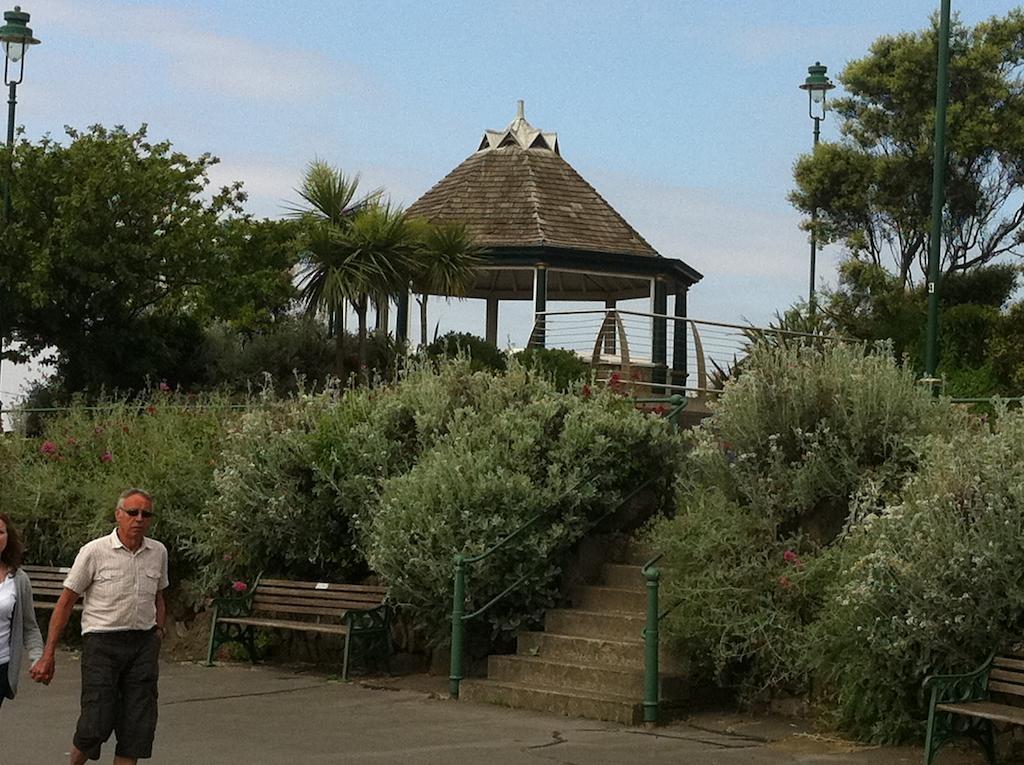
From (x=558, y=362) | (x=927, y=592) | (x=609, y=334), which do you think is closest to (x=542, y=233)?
(x=609, y=334)

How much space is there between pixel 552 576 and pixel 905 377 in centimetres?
306

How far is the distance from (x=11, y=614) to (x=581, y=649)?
16.3ft

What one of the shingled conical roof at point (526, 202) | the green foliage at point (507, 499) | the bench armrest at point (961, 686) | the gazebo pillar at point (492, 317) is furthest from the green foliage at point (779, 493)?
the gazebo pillar at point (492, 317)

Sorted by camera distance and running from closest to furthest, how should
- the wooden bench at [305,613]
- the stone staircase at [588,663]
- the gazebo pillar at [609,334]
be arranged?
the stone staircase at [588,663] < the wooden bench at [305,613] < the gazebo pillar at [609,334]

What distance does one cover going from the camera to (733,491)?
40.2 feet

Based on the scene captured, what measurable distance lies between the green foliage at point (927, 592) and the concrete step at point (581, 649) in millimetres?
1569

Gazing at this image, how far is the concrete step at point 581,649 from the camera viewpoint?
11.7 metres

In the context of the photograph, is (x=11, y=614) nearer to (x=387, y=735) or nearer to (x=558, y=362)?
(x=387, y=735)

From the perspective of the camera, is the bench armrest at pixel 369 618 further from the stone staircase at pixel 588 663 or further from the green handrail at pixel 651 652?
the green handrail at pixel 651 652

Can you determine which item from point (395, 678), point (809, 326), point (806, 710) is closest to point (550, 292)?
point (809, 326)

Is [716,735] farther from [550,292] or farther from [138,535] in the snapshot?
[550,292]

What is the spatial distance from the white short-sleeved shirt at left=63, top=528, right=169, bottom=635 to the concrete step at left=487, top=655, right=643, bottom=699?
4.00 m

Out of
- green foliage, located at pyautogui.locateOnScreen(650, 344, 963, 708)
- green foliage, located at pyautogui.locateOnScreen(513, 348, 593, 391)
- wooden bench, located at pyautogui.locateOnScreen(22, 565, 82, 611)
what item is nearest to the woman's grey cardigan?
green foliage, located at pyautogui.locateOnScreen(650, 344, 963, 708)

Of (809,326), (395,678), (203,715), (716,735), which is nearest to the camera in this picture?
(716,735)
